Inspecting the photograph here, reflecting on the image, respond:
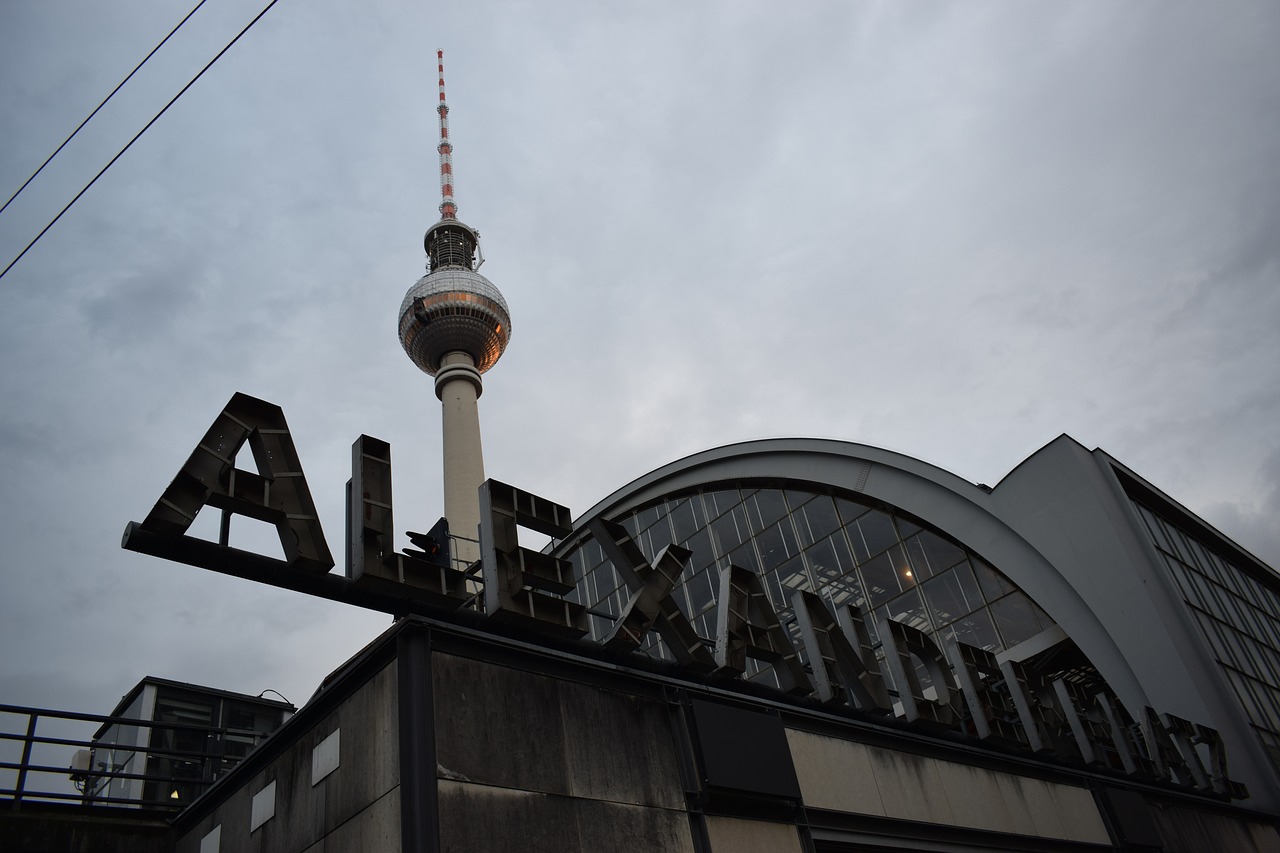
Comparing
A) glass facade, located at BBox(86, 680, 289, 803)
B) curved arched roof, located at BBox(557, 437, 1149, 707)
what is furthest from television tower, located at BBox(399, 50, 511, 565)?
glass facade, located at BBox(86, 680, 289, 803)

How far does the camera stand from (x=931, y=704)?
64.0 feet

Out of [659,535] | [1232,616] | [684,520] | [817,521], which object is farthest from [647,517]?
[1232,616]

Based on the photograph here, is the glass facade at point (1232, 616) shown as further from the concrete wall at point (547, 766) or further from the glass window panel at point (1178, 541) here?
the concrete wall at point (547, 766)

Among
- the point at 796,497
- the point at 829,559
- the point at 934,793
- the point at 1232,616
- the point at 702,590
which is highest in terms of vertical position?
the point at 796,497

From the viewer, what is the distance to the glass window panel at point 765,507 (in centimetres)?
4072

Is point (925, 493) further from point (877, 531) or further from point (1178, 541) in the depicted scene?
point (1178, 541)

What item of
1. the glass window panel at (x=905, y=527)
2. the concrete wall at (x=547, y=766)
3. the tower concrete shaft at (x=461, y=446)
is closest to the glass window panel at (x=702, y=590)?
the glass window panel at (x=905, y=527)

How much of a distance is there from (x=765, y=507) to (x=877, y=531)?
5647 mm

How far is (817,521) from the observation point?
3909cm

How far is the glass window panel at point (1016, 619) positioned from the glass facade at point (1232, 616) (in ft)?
15.0

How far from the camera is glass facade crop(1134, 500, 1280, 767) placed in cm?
3103

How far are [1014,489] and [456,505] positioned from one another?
34.6m

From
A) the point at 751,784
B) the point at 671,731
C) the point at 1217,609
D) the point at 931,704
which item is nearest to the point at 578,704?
→ the point at 671,731

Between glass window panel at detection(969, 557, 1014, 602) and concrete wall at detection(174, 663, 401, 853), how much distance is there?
86.3 feet
